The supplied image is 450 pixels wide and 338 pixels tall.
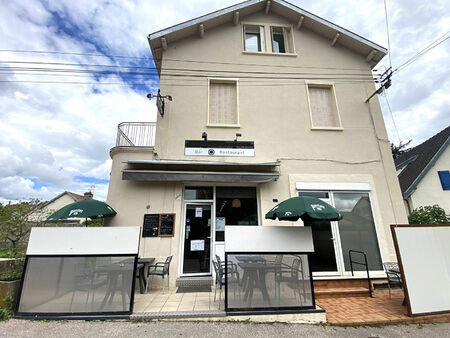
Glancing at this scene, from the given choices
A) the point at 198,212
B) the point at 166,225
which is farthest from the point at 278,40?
the point at 166,225

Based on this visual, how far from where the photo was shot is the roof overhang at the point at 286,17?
24.6 feet

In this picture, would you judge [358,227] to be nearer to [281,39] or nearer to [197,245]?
[197,245]

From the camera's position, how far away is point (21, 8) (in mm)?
6738

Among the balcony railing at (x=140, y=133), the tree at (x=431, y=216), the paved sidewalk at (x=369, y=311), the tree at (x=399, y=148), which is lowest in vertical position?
the paved sidewalk at (x=369, y=311)

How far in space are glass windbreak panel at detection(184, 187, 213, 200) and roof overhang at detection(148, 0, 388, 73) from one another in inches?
215

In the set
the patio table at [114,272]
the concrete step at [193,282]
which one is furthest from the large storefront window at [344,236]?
the patio table at [114,272]

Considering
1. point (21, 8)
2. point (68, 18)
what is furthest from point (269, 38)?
point (21, 8)

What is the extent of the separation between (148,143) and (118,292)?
187 inches

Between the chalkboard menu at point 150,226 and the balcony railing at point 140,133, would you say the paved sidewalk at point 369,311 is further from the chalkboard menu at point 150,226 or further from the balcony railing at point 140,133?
the balcony railing at point 140,133

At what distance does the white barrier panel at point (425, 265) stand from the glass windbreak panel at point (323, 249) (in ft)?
6.45

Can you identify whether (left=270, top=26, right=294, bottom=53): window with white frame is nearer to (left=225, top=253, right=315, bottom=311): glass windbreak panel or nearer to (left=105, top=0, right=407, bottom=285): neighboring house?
(left=105, top=0, right=407, bottom=285): neighboring house

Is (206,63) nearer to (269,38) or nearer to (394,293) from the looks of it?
(269,38)

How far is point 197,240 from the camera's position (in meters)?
6.30

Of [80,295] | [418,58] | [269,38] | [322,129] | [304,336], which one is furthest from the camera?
[269,38]
